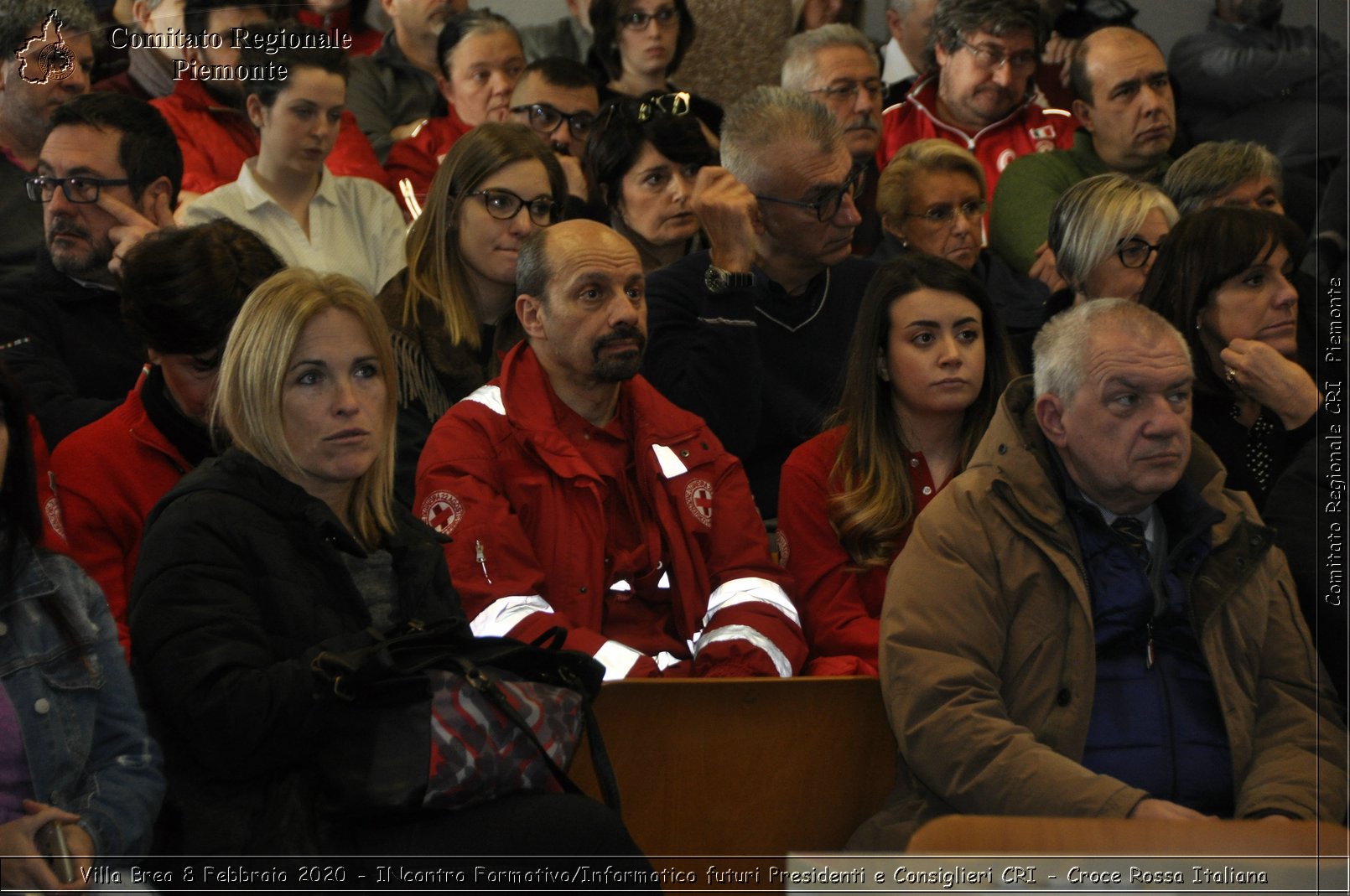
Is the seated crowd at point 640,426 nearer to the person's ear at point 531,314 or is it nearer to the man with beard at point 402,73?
the person's ear at point 531,314

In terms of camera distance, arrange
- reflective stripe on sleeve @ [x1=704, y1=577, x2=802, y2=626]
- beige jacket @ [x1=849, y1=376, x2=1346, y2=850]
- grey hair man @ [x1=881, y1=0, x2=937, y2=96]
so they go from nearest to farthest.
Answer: beige jacket @ [x1=849, y1=376, x2=1346, y2=850] < reflective stripe on sleeve @ [x1=704, y1=577, x2=802, y2=626] < grey hair man @ [x1=881, y1=0, x2=937, y2=96]

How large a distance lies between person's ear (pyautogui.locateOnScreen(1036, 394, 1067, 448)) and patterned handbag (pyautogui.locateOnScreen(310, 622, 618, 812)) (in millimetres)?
1151

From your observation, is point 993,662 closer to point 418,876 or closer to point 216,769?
point 418,876

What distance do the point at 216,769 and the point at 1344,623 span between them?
2137 mm

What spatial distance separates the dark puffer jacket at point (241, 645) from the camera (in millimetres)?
2535

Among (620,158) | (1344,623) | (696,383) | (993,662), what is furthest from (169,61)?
(1344,623)

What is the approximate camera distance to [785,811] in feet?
10.3

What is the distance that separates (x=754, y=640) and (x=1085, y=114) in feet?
9.70

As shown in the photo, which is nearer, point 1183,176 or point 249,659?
point 249,659

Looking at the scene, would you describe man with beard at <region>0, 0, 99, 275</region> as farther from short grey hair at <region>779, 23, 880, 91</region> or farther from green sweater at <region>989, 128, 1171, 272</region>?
green sweater at <region>989, 128, 1171, 272</region>

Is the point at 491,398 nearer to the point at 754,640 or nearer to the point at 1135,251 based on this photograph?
the point at 754,640

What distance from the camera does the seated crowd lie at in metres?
2.63

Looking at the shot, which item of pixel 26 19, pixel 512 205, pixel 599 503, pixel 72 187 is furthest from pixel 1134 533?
pixel 26 19

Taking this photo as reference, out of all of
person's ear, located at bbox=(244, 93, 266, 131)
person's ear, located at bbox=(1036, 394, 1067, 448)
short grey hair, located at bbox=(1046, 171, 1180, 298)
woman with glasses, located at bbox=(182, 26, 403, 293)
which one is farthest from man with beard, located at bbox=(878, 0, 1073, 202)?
person's ear, located at bbox=(1036, 394, 1067, 448)
